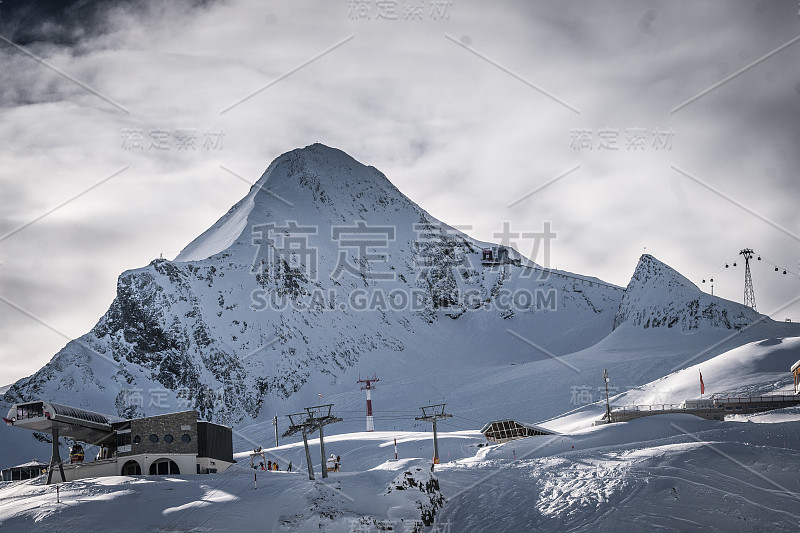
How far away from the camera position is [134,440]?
161ft

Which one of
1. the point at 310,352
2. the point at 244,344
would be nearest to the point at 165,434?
the point at 244,344

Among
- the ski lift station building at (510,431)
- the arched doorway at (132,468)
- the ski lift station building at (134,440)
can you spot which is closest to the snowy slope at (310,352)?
the ski lift station building at (510,431)

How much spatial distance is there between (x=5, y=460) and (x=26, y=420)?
75119 millimetres

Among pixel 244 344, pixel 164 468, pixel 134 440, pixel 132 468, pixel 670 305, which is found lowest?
pixel 164 468

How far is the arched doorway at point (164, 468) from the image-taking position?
162 ft

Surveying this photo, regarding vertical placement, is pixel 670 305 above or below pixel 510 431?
above

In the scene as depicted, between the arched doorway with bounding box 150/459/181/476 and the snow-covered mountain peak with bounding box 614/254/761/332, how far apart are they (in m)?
127

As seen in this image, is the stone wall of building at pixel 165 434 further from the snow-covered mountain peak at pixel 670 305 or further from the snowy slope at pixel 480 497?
the snow-covered mountain peak at pixel 670 305

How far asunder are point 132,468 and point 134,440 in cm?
162

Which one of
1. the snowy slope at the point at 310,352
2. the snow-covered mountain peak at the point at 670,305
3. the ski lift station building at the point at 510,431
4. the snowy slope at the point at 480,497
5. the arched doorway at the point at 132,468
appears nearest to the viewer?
the snowy slope at the point at 480,497

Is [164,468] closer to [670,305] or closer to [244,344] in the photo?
[244,344]

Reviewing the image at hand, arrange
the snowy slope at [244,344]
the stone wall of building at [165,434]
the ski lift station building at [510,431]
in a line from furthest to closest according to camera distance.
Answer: the snowy slope at [244,344]
the ski lift station building at [510,431]
the stone wall of building at [165,434]

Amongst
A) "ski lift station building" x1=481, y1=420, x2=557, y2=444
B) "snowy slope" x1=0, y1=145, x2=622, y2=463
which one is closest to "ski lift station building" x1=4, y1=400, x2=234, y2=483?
"ski lift station building" x1=481, y1=420, x2=557, y2=444

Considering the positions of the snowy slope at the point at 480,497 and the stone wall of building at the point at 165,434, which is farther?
the stone wall of building at the point at 165,434
